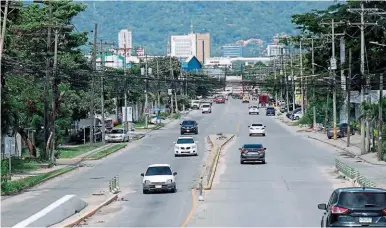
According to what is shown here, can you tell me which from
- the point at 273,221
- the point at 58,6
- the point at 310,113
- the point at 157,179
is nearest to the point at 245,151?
the point at 157,179

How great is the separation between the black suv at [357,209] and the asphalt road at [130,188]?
959cm

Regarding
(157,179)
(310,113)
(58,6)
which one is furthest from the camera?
(310,113)

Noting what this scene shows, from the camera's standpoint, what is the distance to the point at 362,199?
2362cm

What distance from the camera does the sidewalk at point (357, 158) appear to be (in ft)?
178

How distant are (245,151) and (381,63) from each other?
34.6 metres

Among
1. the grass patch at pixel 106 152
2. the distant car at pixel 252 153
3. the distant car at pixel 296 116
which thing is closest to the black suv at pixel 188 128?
the grass patch at pixel 106 152

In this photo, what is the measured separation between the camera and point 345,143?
284ft

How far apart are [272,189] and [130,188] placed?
24.6 feet

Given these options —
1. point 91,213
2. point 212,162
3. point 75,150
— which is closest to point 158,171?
point 91,213

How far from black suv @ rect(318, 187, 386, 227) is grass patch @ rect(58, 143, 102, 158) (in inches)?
2135

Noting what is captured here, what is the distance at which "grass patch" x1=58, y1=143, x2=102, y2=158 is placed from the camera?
7755 cm

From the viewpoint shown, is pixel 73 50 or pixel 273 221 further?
pixel 73 50

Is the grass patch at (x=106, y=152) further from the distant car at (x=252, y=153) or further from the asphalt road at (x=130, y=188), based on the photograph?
the distant car at (x=252, y=153)

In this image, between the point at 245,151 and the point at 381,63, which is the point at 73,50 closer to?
the point at 381,63
